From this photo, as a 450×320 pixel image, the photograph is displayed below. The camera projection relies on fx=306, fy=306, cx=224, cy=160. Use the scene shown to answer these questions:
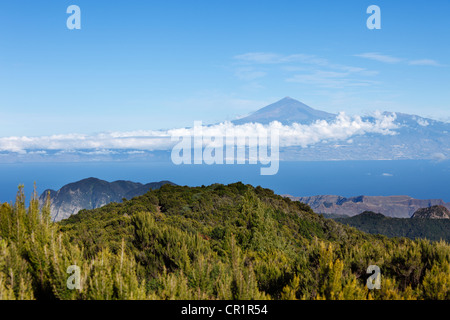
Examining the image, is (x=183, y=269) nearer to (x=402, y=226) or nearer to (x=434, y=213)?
(x=402, y=226)

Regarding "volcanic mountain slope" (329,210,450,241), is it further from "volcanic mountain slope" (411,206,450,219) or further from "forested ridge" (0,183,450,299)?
"forested ridge" (0,183,450,299)

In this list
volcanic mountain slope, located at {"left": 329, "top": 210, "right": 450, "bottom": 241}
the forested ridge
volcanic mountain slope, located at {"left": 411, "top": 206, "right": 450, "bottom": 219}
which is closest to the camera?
the forested ridge

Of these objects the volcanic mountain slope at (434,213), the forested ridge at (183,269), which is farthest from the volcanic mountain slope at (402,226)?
the forested ridge at (183,269)

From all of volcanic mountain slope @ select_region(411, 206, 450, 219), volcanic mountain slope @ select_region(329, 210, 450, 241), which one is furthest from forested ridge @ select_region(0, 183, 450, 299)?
volcanic mountain slope @ select_region(411, 206, 450, 219)

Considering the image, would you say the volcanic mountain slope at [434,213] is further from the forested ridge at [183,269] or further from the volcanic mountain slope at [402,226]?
the forested ridge at [183,269]

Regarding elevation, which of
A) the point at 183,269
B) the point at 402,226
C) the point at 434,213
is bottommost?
the point at 402,226

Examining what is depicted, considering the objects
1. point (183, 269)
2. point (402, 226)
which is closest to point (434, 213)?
point (402, 226)
